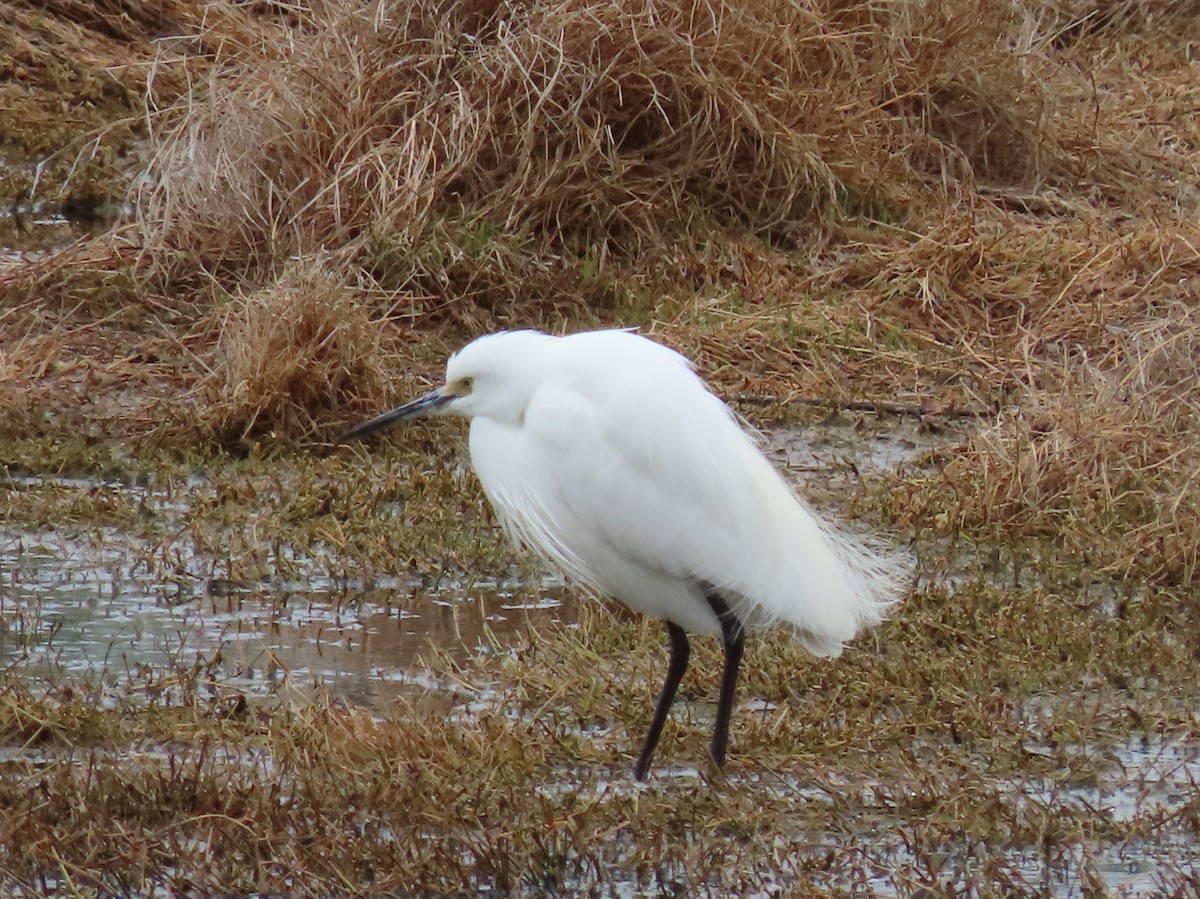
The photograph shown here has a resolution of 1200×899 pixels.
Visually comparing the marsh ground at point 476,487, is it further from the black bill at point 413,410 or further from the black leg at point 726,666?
the black bill at point 413,410

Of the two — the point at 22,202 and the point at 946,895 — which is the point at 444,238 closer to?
the point at 22,202

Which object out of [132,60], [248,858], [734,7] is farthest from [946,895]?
[132,60]

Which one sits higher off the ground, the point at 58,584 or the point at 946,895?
the point at 946,895

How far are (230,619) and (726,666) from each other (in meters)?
1.38

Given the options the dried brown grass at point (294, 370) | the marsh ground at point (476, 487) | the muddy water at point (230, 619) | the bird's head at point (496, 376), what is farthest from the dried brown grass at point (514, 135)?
the bird's head at point (496, 376)

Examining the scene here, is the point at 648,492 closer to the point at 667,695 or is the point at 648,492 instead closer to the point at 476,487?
the point at 667,695

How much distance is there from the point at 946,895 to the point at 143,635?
2163 millimetres

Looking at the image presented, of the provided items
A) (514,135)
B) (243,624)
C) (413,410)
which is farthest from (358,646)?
(514,135)

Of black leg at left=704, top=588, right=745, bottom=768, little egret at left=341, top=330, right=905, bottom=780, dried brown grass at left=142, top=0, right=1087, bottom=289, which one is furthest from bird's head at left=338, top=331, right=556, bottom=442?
dried brown grass at left=142, top=0, right=1087, bottom=289

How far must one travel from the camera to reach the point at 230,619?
460 cm

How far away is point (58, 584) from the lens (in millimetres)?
4832

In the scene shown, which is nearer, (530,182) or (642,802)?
(642,802)

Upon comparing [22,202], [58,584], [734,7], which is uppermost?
[734,7]

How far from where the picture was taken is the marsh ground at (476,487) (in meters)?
3.39
